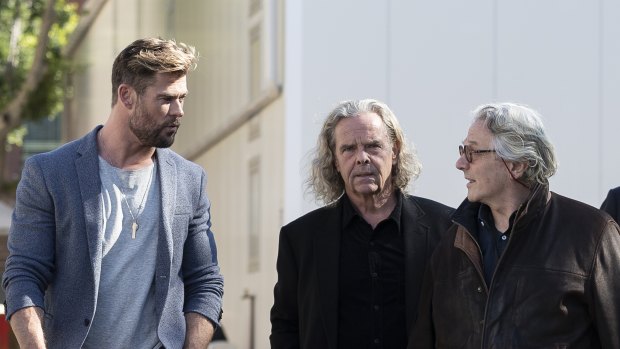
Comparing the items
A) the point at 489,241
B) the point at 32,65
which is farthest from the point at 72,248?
the point at 32,65

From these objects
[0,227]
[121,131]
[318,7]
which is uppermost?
[318,7]

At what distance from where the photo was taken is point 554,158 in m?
4.46

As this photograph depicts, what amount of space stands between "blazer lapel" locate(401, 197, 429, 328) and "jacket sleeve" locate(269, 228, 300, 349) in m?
0.43

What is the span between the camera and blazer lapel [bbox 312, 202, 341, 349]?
189 inches

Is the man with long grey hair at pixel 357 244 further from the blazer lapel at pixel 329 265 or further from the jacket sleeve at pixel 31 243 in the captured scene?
the jacket sleeve at pixel 31 243

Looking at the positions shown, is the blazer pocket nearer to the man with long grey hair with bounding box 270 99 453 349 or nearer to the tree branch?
the man with long grey hair with bounding box 270 99 453 349

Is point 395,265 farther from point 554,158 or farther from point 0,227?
point 0,227

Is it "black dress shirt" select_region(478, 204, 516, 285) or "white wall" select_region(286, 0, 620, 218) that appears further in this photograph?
"white wall" select_region(286, 0, 620, 218)

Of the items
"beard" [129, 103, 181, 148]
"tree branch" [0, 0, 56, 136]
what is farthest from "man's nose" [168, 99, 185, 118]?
"tree branch" [0, 0, 56, 136]

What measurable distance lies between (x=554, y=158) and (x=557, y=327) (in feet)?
1.85

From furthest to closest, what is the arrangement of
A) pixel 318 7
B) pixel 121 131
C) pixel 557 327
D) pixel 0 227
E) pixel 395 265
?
1. pixel 0 227
2. pixel 318 7
3. pixel 395 265
4. pixel 121 131
5. pixel 557 327

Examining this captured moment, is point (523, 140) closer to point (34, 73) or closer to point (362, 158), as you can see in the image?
point (362, 158)

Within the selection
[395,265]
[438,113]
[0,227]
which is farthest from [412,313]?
[0,227]

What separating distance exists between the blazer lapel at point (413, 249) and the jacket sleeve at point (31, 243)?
117cm
